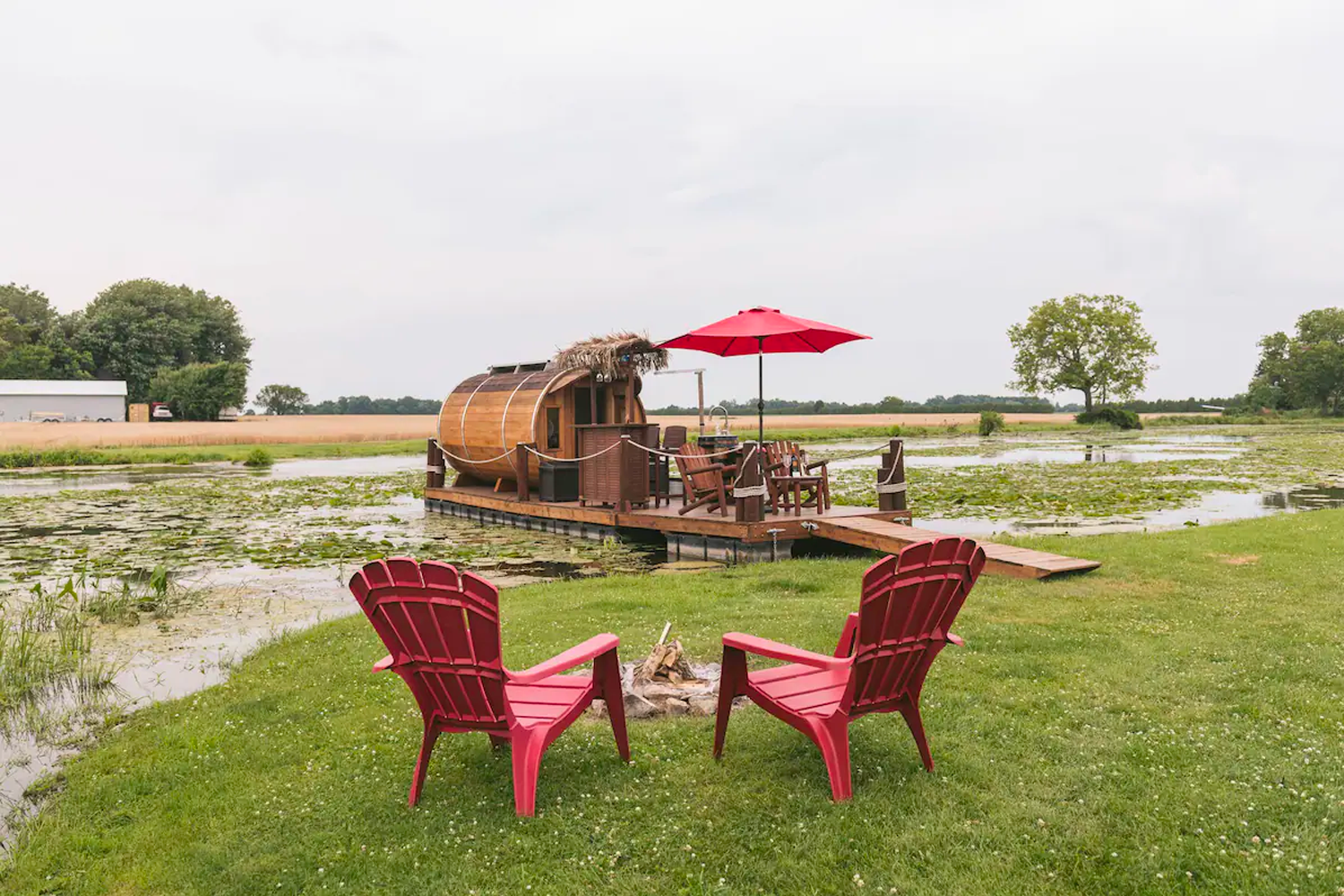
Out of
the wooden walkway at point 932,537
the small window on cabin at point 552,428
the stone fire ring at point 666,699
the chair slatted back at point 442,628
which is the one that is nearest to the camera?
the chair slatted back at point 442,628

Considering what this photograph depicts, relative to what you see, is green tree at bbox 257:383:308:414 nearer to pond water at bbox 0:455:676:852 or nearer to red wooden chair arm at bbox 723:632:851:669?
pond water at bbox 0:455:676:852

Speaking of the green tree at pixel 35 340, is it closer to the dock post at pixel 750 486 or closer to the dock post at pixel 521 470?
the dock post at pixel 521 470

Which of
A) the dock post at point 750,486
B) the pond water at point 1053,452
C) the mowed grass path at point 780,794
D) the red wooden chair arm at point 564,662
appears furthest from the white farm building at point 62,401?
the red wooden chair arm at point 564,662

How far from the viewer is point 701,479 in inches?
500

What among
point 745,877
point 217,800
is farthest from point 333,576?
point 745,877

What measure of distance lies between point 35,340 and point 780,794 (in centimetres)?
8116

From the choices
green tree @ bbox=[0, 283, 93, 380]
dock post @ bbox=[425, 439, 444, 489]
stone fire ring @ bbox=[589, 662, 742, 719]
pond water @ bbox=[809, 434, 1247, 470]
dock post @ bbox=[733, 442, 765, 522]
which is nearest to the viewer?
stone fire ring @ bbox=[589, 662, 742, 719]

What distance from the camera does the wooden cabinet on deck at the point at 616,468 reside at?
13203 mm

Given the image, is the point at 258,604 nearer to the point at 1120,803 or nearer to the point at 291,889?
the point at 291,889

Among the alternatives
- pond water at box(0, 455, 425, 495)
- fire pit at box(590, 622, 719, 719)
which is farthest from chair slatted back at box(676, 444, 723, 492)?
pond water at box(0, 455, 425, 495)

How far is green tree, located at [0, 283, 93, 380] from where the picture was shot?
6172 centimetres

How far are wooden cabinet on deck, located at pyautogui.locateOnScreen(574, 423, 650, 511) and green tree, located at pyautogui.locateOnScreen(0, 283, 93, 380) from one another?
64.7 m

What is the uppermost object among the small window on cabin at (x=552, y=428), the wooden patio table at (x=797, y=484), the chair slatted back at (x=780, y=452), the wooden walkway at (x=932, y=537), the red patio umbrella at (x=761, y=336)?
the red patio umbrella at (x=761, y=336)

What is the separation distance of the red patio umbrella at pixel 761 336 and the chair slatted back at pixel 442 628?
6.15 m
